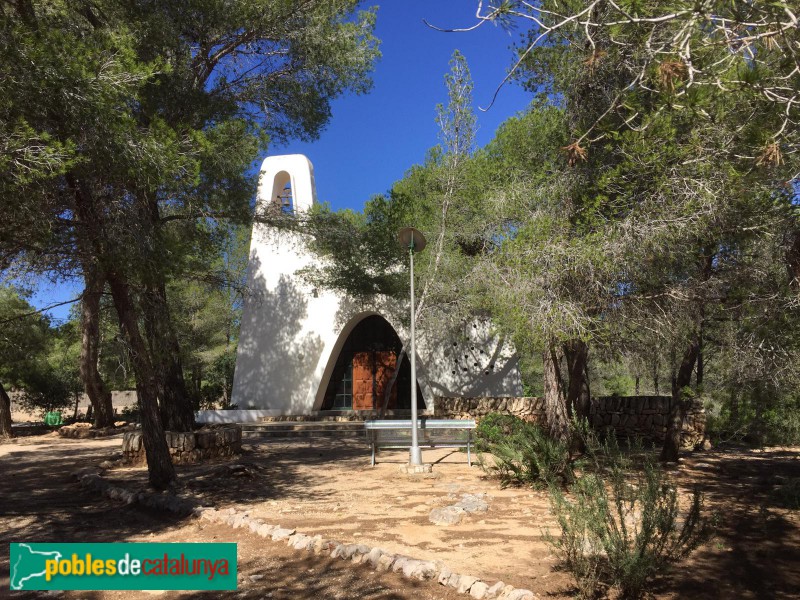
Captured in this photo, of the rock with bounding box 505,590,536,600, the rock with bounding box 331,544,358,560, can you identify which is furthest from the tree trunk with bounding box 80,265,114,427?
the rock with bounding box 505,590,536,600

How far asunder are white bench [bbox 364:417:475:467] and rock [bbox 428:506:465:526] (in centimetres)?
358

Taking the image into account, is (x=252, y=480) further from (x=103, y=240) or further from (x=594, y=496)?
(x=594, y=496)

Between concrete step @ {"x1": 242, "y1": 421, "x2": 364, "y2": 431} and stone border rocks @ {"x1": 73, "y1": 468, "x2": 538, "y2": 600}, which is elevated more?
concrete step @ {"x1": 242, "y1": 421, "x2": 364, "y2": 431}

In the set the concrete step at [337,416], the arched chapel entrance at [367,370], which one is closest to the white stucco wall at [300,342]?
the concrete step at [337,416]

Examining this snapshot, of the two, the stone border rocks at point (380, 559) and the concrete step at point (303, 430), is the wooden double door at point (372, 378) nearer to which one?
the concrete step at point (303, 430)

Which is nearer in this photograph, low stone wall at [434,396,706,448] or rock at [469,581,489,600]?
rock at [469,581,489,600]

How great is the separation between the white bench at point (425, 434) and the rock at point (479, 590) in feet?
18.7

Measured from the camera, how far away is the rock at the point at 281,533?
4969mm

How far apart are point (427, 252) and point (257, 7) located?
6.21 meters

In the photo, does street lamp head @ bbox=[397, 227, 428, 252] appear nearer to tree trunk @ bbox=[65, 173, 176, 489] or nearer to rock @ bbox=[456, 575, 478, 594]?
tree trunk @ bbox=[65, 173, 176, 489]

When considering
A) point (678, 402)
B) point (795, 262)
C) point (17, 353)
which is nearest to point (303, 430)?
point (17, 353)

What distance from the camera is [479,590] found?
3602 millimetres

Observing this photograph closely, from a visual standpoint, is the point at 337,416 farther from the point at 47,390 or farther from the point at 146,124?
the point at 47,390

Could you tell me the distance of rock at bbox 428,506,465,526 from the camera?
5477 mm
